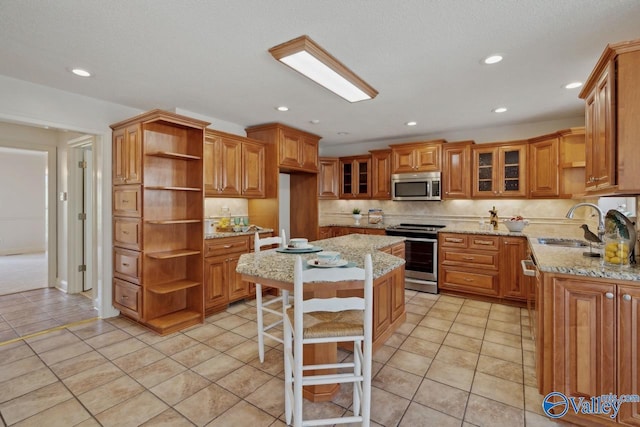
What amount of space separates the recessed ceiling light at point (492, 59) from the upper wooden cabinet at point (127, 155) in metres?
3.30

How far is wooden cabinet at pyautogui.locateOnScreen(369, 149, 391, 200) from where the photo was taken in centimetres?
538

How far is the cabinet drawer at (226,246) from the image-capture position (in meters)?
3.60

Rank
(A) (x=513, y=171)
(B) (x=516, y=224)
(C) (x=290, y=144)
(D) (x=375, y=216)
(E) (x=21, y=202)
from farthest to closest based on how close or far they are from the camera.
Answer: (E) (x=21, y=202)
(D) (x=375, y=216)
(C) (x=290, y=144)
(A) (x=513, y=171)
(B) (x=516, y=224)

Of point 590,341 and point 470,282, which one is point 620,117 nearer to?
point 590,341

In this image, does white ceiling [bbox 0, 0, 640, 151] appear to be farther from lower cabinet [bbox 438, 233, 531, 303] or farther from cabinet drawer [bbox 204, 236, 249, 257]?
lower cabinet [bbox 438, 233, 531, 303]

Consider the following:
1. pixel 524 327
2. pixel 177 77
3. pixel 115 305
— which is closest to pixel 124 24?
pixel 177 77

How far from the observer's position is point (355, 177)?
5750 mm

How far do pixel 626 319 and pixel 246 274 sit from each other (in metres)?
2.20

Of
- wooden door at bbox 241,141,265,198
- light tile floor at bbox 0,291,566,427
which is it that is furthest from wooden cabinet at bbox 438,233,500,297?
wooden door at bbox 241,141,265,198

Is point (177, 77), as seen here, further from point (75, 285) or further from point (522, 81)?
point (75, 285)

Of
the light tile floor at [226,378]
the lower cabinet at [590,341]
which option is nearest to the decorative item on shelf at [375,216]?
the light tile floor at [226,378]

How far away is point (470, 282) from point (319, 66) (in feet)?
11.6

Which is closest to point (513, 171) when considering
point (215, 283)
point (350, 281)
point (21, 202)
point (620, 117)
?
point (620, 117)

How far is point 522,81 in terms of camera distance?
2.93m
